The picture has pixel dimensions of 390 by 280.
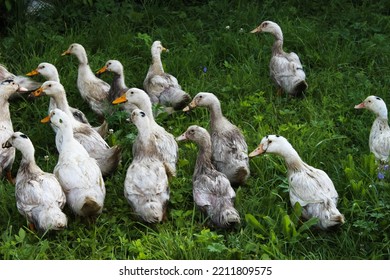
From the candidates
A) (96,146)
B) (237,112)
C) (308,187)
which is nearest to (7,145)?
(96,146)

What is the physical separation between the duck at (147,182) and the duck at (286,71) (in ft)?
6.01

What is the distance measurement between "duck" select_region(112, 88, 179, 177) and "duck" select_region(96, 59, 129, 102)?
1.10 ft

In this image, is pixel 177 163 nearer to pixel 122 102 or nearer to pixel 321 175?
pixel 122 102

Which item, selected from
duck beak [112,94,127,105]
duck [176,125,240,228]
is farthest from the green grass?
duck beak [112,94,127,105]

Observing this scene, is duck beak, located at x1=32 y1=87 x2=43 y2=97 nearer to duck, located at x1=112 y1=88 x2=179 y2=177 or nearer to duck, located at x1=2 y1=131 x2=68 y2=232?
duck, located at x1=112 y1=88 x2=179 y2=177

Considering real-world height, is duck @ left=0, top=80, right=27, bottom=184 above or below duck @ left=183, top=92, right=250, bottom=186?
above

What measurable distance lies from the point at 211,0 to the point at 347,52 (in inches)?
79.5

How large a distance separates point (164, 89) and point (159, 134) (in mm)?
982

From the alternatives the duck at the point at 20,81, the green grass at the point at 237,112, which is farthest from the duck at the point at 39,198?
the duck at the point at 20,81

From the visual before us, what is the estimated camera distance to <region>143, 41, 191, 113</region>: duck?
24.9ft

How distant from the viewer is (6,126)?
7.04 metres

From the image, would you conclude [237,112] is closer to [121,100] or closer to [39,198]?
[121,100]

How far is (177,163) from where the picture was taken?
6.87m
